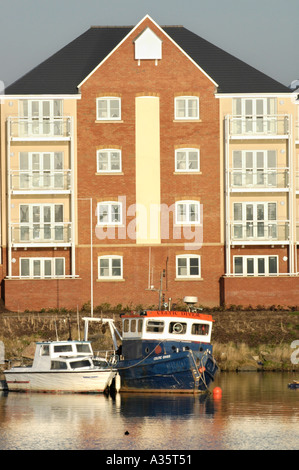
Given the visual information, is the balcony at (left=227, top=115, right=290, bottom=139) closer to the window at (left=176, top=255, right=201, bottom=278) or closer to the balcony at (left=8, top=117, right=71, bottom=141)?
the window at (left=176, top=255, right=201, bottom=278)

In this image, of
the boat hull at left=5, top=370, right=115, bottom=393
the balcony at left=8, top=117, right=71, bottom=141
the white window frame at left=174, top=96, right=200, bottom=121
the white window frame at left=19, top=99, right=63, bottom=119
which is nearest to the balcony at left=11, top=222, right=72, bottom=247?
the balcony at left=8, top=117, right=71, bottom=141

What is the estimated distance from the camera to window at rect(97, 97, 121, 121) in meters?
77.1

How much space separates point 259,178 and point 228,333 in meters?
13.2

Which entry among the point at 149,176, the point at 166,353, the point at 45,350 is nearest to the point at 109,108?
the point at 149,176

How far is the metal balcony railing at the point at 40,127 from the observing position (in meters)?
76.9

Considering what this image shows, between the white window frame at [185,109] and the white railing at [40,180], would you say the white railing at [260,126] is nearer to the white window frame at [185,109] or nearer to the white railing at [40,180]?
the white window frame at [185,109]

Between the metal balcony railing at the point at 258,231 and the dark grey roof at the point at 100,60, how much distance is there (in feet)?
30.3

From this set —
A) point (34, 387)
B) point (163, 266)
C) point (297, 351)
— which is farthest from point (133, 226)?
point (34, 387)

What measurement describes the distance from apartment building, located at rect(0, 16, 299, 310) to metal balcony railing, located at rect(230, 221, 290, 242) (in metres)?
0.07

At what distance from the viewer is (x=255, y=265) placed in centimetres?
7694

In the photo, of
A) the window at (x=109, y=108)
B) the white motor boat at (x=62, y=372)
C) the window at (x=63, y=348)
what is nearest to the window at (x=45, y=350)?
the white motor boat at (x=62, y=372)

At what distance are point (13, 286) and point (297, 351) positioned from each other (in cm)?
2018

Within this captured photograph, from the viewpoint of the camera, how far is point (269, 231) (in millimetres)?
76938
